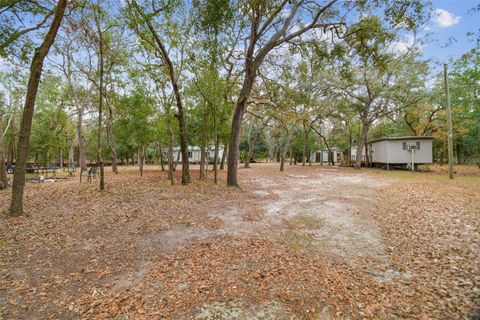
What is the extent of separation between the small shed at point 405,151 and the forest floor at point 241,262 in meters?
15.0

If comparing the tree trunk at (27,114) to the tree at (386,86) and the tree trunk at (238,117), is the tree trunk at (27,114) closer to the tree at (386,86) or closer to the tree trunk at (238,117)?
the tree trunk at (238,117)

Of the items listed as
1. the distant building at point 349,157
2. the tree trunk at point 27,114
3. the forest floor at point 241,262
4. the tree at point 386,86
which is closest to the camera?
the forest floor at point 241,262

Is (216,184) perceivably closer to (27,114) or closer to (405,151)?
(27,114)

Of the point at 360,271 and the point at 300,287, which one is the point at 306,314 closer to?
the point at 300,287

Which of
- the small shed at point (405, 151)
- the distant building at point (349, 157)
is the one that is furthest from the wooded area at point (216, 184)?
the distant building at point (349, 157)

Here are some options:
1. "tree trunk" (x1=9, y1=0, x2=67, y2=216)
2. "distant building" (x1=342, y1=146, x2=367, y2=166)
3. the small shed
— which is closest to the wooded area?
"tree trunk" (x1=9, y1=0, x2=67, y2=216)

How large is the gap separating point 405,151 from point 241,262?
70.4 ft

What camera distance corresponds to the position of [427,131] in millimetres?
24203

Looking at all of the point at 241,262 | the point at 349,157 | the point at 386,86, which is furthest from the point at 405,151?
the point at 241,262

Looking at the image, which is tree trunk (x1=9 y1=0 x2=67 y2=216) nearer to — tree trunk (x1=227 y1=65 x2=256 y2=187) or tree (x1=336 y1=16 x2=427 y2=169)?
tree trunk (x1=227 y1=65 x2=256 y2=187)

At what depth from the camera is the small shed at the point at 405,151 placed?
61.9 ft

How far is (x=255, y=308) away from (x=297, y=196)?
6213 millimetres

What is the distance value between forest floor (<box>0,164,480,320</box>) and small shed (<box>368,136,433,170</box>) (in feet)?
49.1

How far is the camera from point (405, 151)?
64.4 feet
